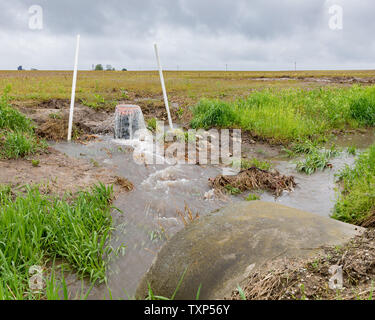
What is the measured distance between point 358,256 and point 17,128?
808cm

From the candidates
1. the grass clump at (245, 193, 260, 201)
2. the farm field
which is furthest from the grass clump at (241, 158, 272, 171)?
the grass clump at (245, 193, 260, 201)

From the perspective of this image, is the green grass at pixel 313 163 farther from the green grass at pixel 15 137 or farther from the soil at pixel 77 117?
the green grass at pixel 15 137

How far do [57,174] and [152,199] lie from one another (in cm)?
204

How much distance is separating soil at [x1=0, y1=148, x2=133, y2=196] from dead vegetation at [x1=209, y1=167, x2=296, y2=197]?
5.76ft

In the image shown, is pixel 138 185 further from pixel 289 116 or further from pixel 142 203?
pixel 289 116

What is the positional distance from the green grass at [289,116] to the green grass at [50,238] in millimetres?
6447

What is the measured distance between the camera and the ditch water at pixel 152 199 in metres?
3.86

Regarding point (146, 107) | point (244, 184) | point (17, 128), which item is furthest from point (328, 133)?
point (17, 128)

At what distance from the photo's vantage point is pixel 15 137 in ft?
23.1

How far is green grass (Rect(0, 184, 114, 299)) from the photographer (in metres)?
3.50

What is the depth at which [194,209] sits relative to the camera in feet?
17.7
